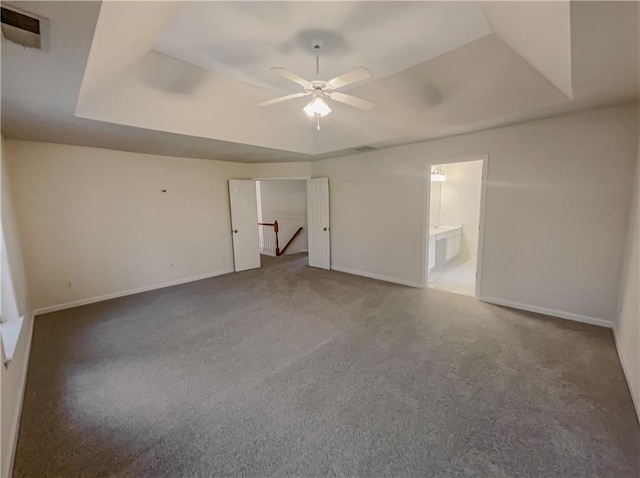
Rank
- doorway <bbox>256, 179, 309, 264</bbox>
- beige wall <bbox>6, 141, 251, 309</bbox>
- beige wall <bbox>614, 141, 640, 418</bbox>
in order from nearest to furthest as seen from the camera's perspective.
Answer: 1. beige wall <bbox>614, 141, 640, 418</bbox>
2. beige wall <bbox>6, 141, 251, 309</bbox>
3. doorway <bbox>256, 179, 309, 264</bbox>

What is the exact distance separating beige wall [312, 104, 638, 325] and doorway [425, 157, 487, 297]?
137cm

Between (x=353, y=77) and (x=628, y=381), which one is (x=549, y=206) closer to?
(x=628, y=381)

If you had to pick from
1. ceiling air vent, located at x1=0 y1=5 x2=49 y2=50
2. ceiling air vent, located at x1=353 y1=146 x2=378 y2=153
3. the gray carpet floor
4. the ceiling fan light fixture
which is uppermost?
ceiling air vent, located at x1=0 y1=5 x2=49 y2=50

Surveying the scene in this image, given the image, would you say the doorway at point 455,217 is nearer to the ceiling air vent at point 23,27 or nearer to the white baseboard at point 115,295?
the white baseboard at point 115,295

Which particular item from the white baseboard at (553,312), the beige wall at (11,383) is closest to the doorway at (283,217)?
the white baseboard at (553,312)

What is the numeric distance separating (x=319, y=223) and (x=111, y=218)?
3836mm

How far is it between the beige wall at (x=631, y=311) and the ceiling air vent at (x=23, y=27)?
442cm

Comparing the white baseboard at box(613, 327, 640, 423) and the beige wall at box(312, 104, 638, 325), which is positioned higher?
the beige wall at box(312, 104, 638, 325)

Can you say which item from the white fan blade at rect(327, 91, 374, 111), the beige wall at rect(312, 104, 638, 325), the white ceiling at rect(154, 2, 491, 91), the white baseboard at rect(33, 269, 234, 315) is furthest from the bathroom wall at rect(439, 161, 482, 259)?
the white baseboard at rect(33, 269, 234, 315)

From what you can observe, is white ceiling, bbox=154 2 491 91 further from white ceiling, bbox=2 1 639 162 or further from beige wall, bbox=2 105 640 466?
beige wall, bbox=2 105 640 466

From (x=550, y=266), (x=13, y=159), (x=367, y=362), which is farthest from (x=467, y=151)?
(x=13, y=159)

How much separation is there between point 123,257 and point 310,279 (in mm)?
3289

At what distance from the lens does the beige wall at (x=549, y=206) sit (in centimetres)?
299

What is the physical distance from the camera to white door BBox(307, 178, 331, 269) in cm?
601
